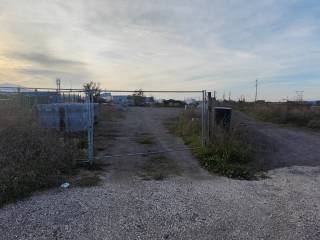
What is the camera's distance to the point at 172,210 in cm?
615

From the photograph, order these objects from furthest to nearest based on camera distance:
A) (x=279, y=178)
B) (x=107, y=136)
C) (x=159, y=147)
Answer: (x=107, y=136), (x=159, y=147), (x=279, y=178)

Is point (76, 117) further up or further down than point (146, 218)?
further up

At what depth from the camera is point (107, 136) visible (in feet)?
51.5

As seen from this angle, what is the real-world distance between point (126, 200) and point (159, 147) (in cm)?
632

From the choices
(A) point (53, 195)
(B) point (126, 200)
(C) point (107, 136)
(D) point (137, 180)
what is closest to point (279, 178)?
(D) point (137, 180)

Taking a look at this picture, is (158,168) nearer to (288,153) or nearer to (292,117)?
(288,153)

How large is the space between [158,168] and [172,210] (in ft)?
10.6

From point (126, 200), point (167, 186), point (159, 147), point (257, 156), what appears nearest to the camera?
point (126, 200)

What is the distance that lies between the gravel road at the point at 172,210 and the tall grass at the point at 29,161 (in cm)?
35

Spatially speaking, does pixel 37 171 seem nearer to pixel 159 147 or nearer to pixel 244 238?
pixel 244 238

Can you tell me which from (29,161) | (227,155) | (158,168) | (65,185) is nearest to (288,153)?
(227,155)

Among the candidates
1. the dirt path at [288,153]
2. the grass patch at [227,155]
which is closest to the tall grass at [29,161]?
the grass patch at [227,155]

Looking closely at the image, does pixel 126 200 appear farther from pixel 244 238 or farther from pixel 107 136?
pixel 107 136

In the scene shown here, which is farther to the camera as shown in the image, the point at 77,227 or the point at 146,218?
the point at 146,218
